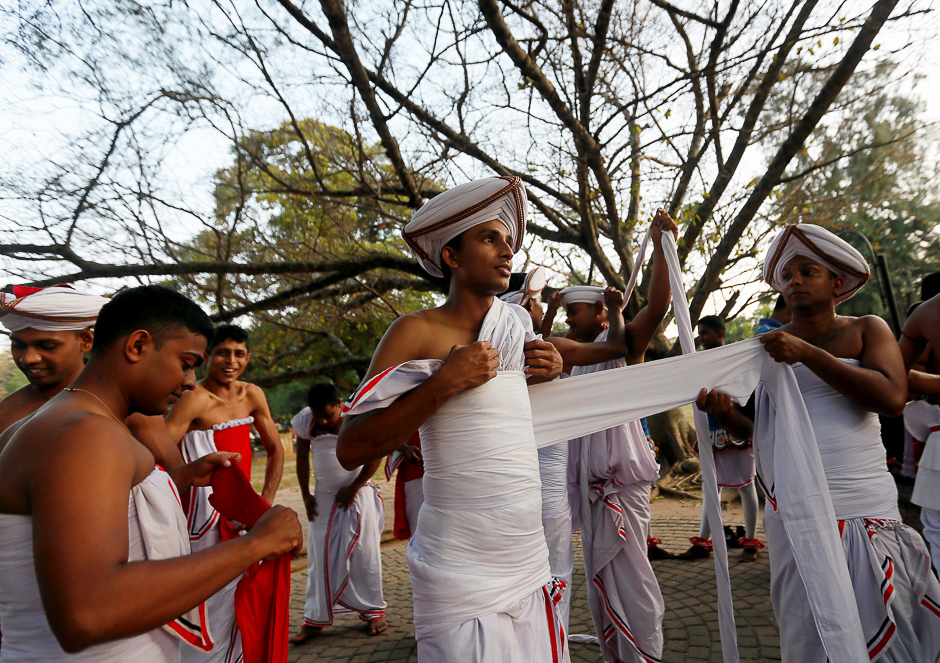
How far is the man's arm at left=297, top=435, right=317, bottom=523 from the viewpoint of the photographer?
18.6 ft

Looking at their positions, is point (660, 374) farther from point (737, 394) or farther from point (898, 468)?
point (898, 468)

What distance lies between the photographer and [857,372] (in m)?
2.61

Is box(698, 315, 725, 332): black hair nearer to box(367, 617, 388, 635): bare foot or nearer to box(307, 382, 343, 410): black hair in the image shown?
box(307, 382, 343, 410): black hair

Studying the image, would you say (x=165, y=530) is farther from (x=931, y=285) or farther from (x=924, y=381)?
(x=931, y=285)

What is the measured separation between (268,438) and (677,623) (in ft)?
11.8

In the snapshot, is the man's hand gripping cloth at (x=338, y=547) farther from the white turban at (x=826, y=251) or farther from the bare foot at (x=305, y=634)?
the white turban at (x=826, y=251)

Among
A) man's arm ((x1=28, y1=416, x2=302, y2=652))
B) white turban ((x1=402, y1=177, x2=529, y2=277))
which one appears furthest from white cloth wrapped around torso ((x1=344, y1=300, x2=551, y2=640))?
man's arm ((x1=28, y1=416, x2=302, y2=652))

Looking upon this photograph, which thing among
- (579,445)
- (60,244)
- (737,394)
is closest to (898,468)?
(579,445)

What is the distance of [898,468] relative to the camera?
578cm

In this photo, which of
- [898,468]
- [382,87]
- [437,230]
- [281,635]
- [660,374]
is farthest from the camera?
[382,87]

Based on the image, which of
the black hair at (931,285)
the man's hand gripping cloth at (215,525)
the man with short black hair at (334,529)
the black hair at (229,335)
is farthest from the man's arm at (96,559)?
the black hair at (931,285)

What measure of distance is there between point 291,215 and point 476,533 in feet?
29.2

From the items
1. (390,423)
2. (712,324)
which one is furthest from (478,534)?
(712,324)

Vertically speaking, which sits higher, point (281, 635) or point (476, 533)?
point (476, 533)
